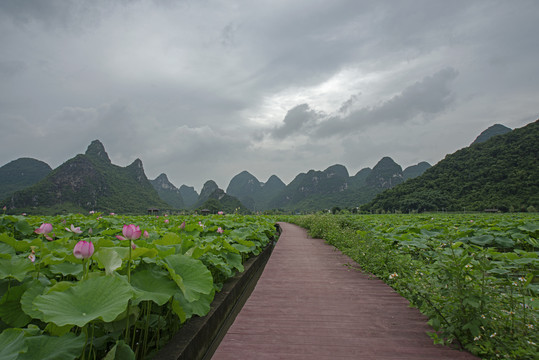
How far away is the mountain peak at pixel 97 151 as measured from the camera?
53888mm

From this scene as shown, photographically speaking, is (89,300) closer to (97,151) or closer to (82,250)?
(82,250)

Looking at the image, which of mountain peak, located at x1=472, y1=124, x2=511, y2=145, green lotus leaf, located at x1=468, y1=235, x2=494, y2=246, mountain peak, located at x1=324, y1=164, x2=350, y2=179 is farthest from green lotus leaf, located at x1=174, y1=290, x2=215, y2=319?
mountain peak, located at x1=324, y1=164, x2=350, y2=179

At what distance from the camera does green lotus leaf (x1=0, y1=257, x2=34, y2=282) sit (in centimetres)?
113

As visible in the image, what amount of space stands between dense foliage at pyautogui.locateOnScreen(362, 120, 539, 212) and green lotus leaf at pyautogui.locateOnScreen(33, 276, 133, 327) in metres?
30.6

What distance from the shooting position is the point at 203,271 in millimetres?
1379

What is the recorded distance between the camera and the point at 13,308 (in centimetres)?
113

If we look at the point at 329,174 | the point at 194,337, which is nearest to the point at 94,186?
the point at 194,337

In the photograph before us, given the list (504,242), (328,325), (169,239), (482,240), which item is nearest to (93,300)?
(169,239)

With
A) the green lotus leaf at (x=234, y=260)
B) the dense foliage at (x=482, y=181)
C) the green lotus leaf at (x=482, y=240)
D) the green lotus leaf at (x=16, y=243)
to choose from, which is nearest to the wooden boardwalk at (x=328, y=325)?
the green lotus leaf at (x=234, y=260)

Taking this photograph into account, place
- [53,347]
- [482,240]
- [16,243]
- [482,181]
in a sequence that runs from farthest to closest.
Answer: [482,181], [482,240], [16,243], [53,347]

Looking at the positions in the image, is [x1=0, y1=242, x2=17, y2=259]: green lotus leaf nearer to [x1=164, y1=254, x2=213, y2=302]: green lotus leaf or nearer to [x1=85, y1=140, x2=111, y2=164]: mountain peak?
[x1=164, y1=254, x2=213, y2=302]: green lotus leaf

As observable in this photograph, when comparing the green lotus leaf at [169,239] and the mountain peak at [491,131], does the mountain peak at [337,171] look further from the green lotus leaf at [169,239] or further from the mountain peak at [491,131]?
the green lotus leaf at [169,239]

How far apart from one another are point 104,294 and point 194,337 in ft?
2.54

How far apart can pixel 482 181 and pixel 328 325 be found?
35558 mm
